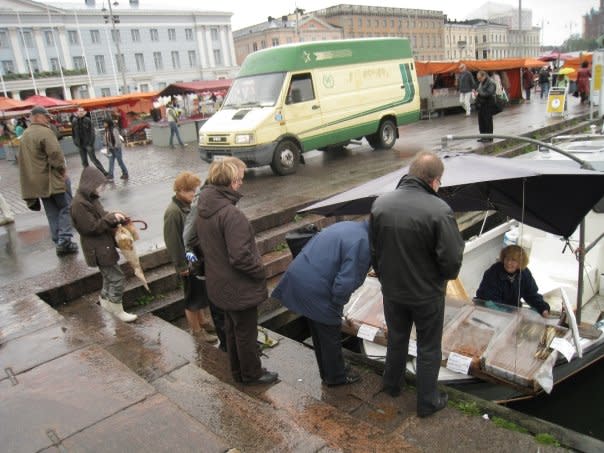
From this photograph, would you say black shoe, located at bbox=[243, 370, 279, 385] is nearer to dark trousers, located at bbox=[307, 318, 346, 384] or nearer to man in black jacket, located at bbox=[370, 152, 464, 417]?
dark trousers, located at bbox=[307, 318, 346, 384]

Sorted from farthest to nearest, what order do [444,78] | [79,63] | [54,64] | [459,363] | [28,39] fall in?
[79,63] → [54,64] → [28,39] → [444,78] → [459,363]

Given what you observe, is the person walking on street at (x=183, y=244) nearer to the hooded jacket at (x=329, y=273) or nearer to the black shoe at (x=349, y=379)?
the hooded jacket at (x=329, y=273)

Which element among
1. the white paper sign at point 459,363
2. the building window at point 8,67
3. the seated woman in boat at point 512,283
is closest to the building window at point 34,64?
the building window at point 8,67

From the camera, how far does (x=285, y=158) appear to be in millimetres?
11609

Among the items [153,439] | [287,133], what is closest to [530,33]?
[287,133]

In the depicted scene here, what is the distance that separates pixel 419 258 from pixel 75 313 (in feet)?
13.1

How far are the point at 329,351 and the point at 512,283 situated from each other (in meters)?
2.64

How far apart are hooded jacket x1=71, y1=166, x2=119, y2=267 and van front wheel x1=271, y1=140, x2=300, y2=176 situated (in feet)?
21.6

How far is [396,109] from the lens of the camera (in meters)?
14.5

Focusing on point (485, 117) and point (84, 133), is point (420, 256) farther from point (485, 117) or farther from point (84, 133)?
point (84, 133)

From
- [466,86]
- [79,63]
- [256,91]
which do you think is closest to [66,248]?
[256,91]

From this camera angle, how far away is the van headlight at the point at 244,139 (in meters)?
10.9

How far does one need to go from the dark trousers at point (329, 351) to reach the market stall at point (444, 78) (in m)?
19.6

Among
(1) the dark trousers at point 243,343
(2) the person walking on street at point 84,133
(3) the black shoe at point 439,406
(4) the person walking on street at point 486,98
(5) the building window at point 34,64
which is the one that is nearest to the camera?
(3) the black shoe at point 439,406
